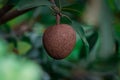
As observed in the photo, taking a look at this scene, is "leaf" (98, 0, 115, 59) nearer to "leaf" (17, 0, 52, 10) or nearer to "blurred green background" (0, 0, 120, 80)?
"blurred green background" (0, 0, 120, 80)

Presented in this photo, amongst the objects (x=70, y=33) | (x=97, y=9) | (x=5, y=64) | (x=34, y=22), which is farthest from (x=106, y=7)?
(x=34, y=22)

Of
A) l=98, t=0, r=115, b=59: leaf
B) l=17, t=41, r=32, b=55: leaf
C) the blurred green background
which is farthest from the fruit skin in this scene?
l=17, t=41, r=32, b=55: leaf

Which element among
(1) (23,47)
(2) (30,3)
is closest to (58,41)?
(2) (30,3)

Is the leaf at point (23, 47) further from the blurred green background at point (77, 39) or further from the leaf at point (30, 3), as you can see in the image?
the leaf at point (30, 3)

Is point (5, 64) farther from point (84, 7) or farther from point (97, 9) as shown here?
point (84, 7)

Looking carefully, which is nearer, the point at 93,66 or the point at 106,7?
the point at 106,7

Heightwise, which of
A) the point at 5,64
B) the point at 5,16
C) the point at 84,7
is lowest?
the point at 5,64

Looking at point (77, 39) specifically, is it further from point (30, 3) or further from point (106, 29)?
point (30, 3)
